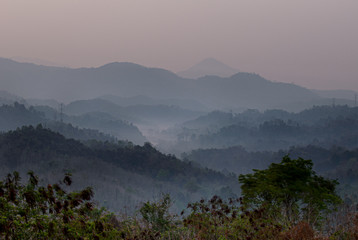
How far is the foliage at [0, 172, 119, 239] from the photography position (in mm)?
8234

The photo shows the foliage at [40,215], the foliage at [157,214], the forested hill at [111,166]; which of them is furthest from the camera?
the forested hill at [111,166]

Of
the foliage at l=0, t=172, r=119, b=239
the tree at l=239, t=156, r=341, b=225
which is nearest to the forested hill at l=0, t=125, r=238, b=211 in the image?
the tree at l=239, t=156, r=341, b=225

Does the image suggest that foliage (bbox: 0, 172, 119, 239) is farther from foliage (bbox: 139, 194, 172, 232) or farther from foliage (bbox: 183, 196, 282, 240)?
foliage (bbox: 139, 194, 172, 232)

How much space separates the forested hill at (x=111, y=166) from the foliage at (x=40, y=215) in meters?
136

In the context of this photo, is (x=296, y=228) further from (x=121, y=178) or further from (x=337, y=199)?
(x=121, y=178)

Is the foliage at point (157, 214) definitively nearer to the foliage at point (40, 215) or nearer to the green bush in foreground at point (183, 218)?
the green bush in foreground at point (183, 218)

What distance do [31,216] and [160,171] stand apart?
160m

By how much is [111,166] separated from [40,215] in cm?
15984

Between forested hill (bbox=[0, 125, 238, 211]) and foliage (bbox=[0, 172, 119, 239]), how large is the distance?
136329 mm

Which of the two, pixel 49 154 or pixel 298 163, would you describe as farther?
pixel 49 154

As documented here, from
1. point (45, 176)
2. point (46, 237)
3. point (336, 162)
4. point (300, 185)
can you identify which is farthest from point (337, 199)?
point (336, 162)

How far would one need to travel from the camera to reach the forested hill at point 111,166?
15312 centimetres

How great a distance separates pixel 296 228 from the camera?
375 inches

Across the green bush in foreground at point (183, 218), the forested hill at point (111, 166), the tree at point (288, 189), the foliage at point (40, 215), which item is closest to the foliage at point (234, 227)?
the green bush in foreground at point (183, 218)
